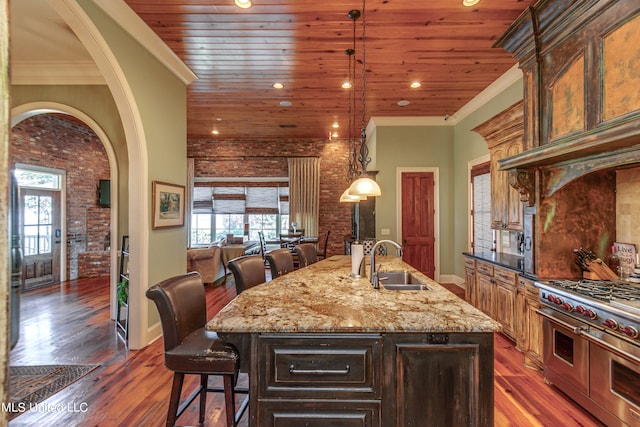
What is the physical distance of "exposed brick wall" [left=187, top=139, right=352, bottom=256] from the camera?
304 inches

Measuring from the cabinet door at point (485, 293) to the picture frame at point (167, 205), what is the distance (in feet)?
12.4

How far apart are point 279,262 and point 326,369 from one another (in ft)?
5.41

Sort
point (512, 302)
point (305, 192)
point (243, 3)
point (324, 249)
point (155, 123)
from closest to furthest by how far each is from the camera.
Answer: point (243, 3) → point (512, 302) → point (155, 123) → point (324, 249) → point (305, 192)

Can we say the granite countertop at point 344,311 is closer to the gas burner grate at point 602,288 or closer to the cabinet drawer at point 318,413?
the cabinet drawer at point 318,413

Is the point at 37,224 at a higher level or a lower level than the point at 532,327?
higher

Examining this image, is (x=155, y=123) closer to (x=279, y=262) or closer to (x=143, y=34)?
(x=143, y=34)

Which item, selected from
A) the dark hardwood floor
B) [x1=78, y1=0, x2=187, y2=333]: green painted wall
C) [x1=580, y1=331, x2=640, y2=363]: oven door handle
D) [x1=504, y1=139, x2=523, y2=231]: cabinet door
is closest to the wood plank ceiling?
[x1=78, y1=0, x2=187, y2=333]: green painted wall

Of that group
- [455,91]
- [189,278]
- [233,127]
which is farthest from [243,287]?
[233,127]

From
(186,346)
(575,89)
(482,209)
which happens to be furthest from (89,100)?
(482,209)

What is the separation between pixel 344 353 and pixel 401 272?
1.43 m

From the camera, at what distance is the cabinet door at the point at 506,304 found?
2957 millimetres

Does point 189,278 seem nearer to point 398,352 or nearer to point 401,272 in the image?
point 398,352

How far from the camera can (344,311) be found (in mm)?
1588

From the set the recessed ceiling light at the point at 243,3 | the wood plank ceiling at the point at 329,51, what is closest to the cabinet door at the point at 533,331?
the wood plank ceiling at the point at 329,51
